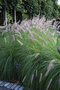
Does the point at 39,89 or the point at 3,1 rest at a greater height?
the point at 3,1

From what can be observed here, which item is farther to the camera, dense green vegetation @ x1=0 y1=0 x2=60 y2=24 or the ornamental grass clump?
dense green vegetation @ x1=0 y1=0 x2=60 y2=24

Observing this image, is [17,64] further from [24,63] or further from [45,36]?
[45,36]

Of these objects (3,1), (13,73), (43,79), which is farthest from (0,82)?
(3,1)

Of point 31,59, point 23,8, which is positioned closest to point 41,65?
point 31,59

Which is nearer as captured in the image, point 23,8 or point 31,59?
point 31,59

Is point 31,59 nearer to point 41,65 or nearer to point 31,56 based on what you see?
point 31,56

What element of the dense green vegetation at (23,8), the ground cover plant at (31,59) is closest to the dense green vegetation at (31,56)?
the ground cover plant at (31,59)

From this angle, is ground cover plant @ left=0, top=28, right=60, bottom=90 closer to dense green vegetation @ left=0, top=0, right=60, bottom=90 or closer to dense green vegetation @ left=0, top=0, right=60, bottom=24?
dense green vegetation @ left=0, top=0, right=60, bottom=90

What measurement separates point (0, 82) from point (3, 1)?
722 cm

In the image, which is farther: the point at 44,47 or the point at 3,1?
the point at 3,1

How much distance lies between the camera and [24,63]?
130 inches

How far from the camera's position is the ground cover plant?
2.96 m

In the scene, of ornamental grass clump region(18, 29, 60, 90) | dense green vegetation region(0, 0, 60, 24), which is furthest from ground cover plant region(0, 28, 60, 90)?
dense green vegetation region(0, 0, 60, 24)

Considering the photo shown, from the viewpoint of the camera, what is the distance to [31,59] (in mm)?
3176
